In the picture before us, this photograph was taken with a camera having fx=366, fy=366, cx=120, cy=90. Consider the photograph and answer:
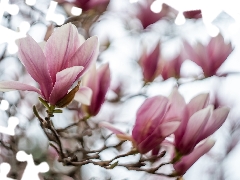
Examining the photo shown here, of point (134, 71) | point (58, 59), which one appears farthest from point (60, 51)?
point (134, 71)

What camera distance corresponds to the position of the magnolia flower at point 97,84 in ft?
1.84

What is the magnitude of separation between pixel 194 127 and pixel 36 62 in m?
0.24

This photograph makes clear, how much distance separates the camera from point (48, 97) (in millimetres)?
516

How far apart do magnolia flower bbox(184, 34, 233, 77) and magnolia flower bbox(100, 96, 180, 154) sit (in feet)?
0.34

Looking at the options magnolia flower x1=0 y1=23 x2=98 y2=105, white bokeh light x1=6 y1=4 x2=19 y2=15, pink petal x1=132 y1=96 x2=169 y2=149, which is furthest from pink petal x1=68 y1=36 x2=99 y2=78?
white bokeh light x1=6 y1=4 x2=19 y2=15

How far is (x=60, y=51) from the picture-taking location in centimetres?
50

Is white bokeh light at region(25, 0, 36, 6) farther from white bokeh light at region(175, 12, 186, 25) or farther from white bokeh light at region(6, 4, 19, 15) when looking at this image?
white bokeh light at region(175, 12, 186, 25)

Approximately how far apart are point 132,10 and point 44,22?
15 centimetres

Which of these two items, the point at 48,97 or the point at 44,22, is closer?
the point at 48,97

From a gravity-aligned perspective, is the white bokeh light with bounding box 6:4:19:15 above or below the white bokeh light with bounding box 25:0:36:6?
below

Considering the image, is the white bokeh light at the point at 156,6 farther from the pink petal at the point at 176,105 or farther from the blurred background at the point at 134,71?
the pink petal at the point at 176,105

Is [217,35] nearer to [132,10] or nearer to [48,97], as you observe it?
[132,10]

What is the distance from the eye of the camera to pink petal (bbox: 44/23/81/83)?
500mm

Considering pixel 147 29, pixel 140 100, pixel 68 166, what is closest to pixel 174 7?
pixel 147 29
